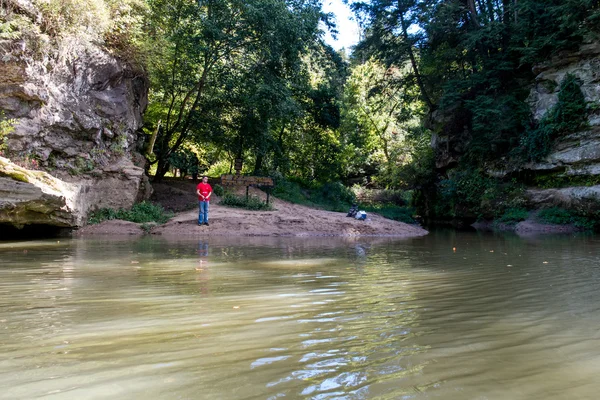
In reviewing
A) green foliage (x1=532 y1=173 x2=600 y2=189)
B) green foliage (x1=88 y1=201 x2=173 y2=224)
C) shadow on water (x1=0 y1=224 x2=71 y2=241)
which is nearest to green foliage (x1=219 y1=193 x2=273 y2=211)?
green foliage (x1=88 y1=201 x2=173 y2=224)

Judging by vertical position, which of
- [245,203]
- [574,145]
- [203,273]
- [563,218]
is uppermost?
[574,145]

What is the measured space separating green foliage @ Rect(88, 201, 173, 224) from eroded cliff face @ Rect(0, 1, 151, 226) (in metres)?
0.36

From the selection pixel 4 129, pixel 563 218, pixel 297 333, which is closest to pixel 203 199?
pixel 4 129

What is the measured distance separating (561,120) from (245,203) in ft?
54.1

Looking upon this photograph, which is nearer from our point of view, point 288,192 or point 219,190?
point 219,190

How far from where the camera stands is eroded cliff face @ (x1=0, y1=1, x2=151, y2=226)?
1396 cm

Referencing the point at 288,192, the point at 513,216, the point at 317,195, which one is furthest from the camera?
the point at 317,195

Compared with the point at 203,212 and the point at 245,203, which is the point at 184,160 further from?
the point at 203,212

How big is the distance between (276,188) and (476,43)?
1499cm

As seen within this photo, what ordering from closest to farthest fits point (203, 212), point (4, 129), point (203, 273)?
point (203, 273) < point (4, 129) < point (203, 212)

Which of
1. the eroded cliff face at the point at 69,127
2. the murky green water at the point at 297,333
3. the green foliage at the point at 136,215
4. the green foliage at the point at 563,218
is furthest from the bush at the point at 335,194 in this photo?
the murky green water at the point at 297,333

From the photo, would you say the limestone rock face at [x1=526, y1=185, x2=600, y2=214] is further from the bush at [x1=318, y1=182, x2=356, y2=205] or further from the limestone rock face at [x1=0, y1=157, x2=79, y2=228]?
the limestone rock face at [x1=0, y1=157, x2=79, y2=228]

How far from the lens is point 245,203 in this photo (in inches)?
848

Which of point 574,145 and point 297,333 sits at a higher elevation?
point 574,145
